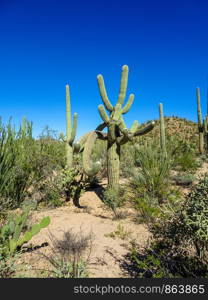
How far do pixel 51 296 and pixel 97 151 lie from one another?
1029 cm

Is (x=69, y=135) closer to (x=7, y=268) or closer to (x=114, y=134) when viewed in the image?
(x=114, y=134)

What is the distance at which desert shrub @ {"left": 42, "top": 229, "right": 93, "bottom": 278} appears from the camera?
2381mm

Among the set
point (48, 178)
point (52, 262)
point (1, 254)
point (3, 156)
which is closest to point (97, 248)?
point (52, 262)

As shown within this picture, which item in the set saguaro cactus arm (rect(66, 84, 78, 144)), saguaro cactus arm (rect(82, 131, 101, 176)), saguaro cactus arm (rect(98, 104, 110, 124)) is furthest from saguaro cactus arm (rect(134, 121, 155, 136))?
saguaro cactus arm (rect(66, 84, 78, 144))

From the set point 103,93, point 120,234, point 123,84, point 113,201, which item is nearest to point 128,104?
point 123,84

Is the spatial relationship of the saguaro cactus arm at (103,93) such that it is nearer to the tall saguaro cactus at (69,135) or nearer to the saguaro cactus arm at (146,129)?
the saguaro cactus arm at (146,129)

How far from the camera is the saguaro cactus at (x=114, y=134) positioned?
5.84m

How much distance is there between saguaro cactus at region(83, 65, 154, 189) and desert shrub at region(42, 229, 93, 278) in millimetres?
2408

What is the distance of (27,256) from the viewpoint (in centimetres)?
293

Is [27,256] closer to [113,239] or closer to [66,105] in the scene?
[113,239]

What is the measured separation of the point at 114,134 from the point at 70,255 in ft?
12.2

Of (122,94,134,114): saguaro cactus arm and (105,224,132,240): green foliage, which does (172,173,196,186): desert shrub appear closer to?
(122,94,134,114): saguaro cactus arm

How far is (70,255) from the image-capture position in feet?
9.53

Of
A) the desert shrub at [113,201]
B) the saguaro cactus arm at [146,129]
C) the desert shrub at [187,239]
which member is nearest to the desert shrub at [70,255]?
the desert shrub at [187,239]
